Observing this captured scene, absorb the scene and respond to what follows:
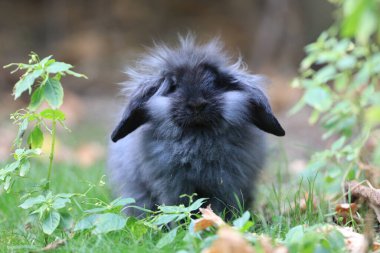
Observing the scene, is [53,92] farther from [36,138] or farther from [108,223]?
[108,223]

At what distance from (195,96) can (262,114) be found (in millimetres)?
416

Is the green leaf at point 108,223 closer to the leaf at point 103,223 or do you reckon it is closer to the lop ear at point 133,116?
the leaf at point 103,223

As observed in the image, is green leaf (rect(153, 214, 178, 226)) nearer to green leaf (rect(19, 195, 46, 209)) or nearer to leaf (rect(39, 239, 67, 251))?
leaf (rect(39, 239, 67, 251))

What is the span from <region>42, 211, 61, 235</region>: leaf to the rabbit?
55 centimetres

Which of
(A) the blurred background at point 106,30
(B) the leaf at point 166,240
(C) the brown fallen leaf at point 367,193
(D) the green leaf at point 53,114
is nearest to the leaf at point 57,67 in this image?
(D) the green leaf at point 53,114

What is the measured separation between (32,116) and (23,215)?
982mm

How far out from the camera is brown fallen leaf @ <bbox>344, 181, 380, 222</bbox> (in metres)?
3.21

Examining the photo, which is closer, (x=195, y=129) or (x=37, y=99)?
(x=37, y=99)

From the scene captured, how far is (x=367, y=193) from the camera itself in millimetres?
3277

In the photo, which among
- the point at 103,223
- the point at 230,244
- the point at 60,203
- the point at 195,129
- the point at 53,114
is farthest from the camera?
the point at 195,129

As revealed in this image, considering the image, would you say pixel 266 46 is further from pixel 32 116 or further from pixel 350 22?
pixel 350 22

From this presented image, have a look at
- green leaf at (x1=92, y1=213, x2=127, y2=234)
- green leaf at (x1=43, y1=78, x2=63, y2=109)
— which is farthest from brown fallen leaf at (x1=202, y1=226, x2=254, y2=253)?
green leaf at (x1=43, y1=78, x2=63, y2=109)

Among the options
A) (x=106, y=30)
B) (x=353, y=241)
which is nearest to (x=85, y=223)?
(x=353, y=241)

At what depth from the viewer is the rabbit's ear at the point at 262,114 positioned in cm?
313
